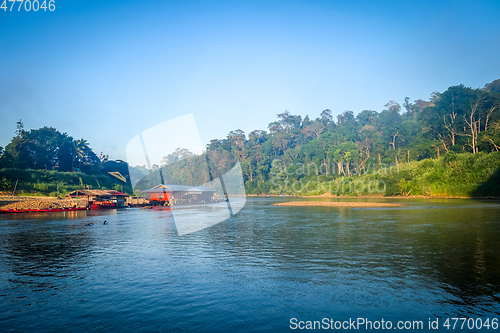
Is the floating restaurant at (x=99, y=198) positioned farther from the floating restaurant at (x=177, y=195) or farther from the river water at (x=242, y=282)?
the river water at (x=242, y=282)

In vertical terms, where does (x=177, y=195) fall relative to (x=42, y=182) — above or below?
Result: below

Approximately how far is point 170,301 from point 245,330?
2937mm

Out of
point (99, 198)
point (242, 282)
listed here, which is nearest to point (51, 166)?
point (99, 198)

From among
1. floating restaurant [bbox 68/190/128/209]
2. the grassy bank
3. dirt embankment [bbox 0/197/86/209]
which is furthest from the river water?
the grassy bank

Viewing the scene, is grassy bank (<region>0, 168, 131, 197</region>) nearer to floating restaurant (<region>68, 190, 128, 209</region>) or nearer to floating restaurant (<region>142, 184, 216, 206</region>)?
floating restaurant (<region>68, 190, 128, 209</region>)

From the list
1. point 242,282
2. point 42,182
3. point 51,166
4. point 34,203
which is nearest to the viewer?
point 242,282

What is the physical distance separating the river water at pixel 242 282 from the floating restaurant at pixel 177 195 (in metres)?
42.1

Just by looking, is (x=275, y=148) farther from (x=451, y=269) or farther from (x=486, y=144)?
(x=451, y=269)

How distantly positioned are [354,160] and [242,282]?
97.2m

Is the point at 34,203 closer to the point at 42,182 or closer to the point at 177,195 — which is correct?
the point at 42,182

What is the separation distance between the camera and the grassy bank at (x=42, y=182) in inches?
2131

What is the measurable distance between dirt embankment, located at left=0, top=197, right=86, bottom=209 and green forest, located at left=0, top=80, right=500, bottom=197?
5075 millimetres

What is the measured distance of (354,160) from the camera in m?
102

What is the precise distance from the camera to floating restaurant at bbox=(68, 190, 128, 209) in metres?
52.2
